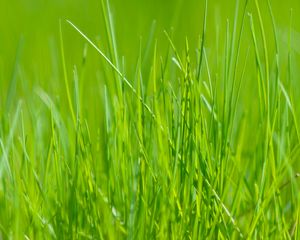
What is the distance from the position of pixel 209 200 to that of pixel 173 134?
13 cm

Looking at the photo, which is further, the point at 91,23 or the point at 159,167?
the point at 91,23

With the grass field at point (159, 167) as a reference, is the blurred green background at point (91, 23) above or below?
below

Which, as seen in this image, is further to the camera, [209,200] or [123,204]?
[123,204]

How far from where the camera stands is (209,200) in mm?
1288

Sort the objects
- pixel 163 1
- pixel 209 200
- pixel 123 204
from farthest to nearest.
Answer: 1. pixel 163 1
2. pixel 123 204
3. pixel 209 200

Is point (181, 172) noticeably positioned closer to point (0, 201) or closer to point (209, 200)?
point (209, 200)

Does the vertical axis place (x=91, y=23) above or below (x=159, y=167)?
below

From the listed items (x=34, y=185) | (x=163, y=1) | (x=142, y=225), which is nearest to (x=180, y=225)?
(x=142, y=225)

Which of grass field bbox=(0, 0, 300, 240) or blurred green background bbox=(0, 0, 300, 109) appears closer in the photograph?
grass field bbox=(0, 0, 300, 240)

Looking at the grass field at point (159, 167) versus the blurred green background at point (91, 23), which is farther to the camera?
the blurred green background at point (91, 23)

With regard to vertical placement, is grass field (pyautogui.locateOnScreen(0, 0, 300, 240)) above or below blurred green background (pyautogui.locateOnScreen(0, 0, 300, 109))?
above

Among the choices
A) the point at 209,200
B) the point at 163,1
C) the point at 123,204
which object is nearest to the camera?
the point at 209,200

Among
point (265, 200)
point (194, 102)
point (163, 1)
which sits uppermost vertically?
point (194, 102)

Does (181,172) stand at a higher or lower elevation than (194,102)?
lower
